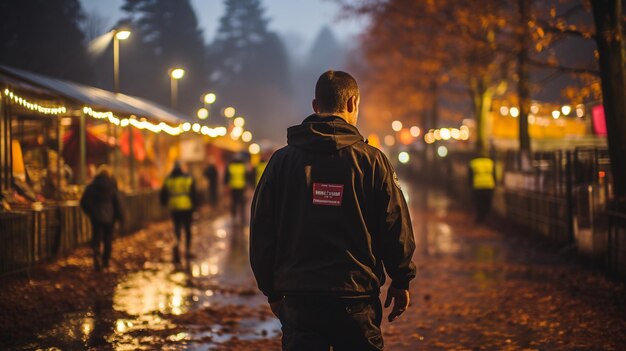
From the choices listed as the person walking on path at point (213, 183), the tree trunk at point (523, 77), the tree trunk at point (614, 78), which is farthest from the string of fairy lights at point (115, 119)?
the tree trunk at point (614, 78)

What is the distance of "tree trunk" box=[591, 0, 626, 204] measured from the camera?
12.3 metres

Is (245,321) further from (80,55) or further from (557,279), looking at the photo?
(80,55)

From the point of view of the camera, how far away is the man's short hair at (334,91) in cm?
407

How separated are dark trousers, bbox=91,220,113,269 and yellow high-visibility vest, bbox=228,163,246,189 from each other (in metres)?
9.66

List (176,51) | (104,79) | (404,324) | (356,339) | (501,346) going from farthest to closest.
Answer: (176,51) < (104,79) < (404,324) < (501,346) < (356,339)

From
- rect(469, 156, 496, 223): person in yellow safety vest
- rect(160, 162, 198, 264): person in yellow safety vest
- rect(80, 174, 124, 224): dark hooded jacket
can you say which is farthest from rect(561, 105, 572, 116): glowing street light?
rect(80, 174, 124, 224): dark hooded jacket

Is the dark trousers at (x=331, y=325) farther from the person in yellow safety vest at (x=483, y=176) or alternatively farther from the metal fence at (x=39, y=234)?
the person in yellow safety vest at (x=483, y=176)

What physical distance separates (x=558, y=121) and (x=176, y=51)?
31.5 metres

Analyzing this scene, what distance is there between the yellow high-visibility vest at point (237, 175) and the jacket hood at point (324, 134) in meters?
18.8

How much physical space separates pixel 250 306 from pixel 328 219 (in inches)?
256

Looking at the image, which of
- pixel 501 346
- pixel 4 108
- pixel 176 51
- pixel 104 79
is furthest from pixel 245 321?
pixel 176 51

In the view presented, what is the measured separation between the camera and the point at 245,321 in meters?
9.12

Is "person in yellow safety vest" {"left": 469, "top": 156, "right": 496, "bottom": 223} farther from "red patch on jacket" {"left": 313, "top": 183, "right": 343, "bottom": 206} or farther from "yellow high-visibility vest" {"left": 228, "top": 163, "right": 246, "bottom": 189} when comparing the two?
"red patch on jacket" {"left": 313, "top": 183, "right": 343, "bottom": 206}

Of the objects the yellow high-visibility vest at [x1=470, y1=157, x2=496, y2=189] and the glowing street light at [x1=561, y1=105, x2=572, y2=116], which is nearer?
the glowing street light at [x1=561, y1=105, x2=572, y2=116]
